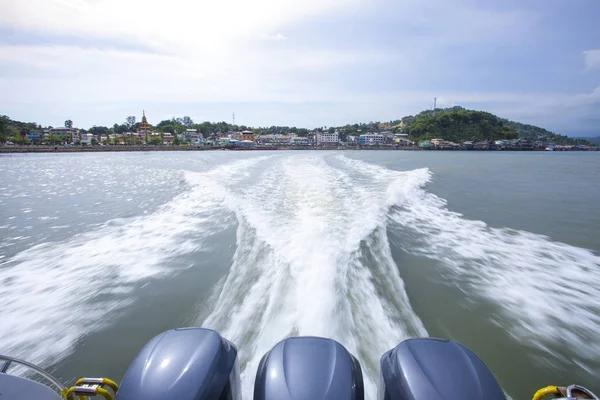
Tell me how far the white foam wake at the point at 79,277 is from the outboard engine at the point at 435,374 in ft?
9.62

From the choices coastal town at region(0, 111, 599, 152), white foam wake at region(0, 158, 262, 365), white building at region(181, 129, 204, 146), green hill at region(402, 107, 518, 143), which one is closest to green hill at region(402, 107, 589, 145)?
green hill at region(402, 107, 518, 143)

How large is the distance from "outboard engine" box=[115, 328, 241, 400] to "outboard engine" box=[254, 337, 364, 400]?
0.20 m

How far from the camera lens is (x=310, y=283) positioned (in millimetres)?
3664

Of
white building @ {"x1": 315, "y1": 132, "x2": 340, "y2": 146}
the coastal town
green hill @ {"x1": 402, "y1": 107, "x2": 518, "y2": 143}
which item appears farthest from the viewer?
white building @ {"x1": 315, "y1": 132, "x2": 340, "y2": 146}

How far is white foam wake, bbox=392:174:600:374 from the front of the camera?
2.85m

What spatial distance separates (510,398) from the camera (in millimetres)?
2170

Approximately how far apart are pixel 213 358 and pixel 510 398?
2.28m

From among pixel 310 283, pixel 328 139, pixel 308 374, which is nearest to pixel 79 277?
pixel 310 283

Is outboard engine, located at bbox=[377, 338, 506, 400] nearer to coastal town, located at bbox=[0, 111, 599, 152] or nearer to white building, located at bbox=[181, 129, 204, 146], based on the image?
coastal town, located at bbox=[0, 111, 599, 152]

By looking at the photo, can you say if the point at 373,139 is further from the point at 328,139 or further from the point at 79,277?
the point at 79,277

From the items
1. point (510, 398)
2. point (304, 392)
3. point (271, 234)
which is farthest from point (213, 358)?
point (271, 234)

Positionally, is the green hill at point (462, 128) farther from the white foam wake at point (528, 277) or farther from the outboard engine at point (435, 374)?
the outboard engine at point (435, 374)

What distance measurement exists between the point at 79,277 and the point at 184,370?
3.59 m

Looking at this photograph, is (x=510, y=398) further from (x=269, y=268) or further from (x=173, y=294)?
(x=173, y=294)
